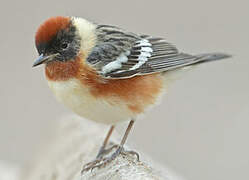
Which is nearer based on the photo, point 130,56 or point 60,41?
point 60,41

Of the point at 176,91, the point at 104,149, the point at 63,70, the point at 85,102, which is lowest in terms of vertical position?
the point at 176,91

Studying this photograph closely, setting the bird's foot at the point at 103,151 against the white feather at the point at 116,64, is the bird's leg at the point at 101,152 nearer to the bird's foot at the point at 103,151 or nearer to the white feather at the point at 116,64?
the bird's foot at the point at 103,151

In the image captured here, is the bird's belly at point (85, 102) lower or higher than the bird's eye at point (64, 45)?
lower

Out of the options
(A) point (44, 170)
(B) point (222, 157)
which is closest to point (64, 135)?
(A) point (44, 170)

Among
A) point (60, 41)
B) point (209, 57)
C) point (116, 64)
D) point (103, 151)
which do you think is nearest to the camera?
point (60, 41)

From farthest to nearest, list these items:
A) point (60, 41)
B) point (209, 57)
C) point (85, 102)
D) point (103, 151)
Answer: point (209, 57) < point (103, 151) < point (60, 41) < point (85, 102)

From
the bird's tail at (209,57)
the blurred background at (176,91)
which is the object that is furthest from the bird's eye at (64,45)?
the blurred background at (176,91)

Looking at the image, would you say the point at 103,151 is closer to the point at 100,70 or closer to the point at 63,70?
the point at 100,70

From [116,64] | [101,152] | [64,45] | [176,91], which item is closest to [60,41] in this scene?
[64,45]

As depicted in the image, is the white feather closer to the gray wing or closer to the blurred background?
the gray wing
